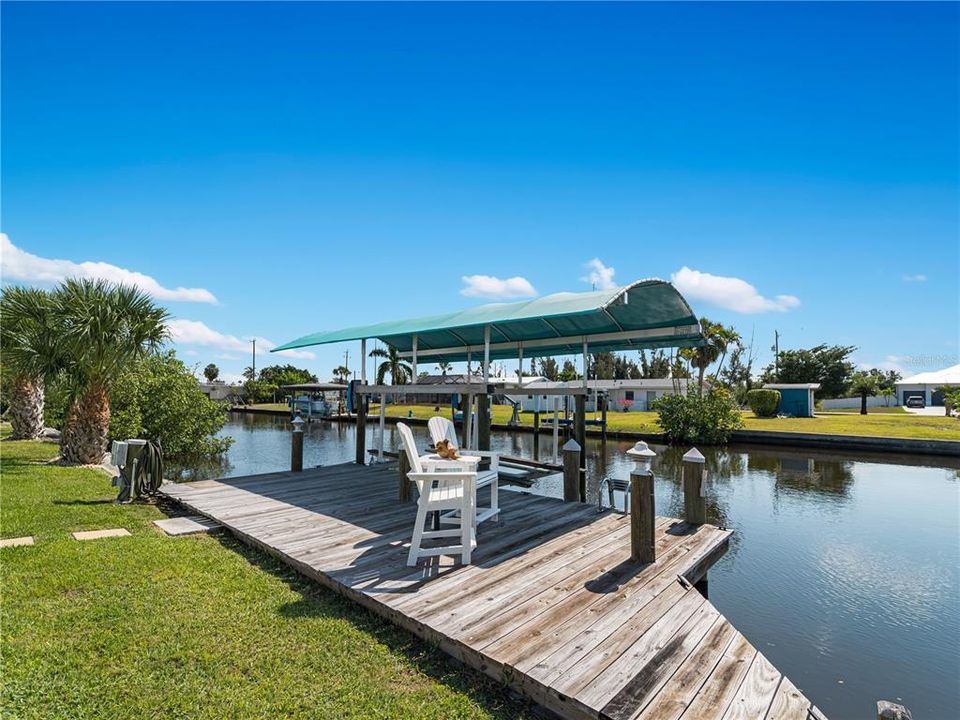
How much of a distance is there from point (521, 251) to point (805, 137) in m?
7.66

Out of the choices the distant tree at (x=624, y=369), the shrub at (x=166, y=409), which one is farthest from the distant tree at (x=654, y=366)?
the shrub at (x=166, y=409)

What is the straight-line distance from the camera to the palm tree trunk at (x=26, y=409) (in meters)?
15.3

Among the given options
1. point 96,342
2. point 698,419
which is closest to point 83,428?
→ point 96,342

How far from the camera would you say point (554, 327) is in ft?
29.1

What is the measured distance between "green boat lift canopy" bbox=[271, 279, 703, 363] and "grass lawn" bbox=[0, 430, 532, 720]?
3996mm

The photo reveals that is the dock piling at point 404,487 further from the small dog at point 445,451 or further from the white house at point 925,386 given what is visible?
the white house at point 925,386

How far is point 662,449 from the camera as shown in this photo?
20.9m

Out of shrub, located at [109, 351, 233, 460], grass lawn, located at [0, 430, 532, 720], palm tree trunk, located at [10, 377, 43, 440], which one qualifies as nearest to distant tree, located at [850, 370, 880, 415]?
shrub, located at [109, 351, 233, 460]

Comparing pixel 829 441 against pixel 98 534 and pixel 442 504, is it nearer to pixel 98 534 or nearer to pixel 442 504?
pixel 442 504

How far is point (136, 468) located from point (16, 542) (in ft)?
7.32

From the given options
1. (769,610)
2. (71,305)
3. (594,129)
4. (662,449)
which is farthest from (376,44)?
(662,449)

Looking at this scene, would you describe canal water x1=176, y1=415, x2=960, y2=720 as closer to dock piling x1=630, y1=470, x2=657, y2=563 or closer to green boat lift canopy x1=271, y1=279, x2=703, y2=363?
dock piling x1=630, y1=470, x2=657, y2=563

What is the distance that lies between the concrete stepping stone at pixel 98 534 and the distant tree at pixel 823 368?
44473 millimetres

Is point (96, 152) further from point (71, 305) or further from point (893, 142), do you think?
point (893, 142)
